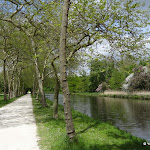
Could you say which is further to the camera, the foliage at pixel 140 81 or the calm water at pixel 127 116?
the foliage at pixel 140 81

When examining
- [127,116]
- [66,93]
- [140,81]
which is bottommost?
[127,116]

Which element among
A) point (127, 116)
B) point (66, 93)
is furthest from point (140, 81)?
point (66, 93)

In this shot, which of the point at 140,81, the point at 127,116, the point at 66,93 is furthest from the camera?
the point at 140,81

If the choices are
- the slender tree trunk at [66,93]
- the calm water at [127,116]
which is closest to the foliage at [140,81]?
the calm water at [127,116]

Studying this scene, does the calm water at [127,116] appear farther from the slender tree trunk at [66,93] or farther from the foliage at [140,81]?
the foliage at [140,81]

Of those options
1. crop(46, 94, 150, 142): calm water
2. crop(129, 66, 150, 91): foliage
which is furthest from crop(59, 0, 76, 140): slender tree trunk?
crop(129, 66, 150, 91): foliage

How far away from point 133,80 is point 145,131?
33.2 metres

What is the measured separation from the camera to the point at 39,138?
22.1 feet

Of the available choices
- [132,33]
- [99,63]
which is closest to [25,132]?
[99,63]

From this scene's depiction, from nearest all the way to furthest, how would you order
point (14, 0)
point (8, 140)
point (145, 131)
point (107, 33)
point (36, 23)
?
point (8, 140) < point (107, 33) < point (145, 131) < point (14, 0) < point (36, 23)

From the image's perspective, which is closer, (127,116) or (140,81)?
(127,116)

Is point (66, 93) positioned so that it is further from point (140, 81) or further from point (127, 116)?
point (140, 81)

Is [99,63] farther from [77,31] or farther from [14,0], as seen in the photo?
Result: [14,0]

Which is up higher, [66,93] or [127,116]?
[66,93]
